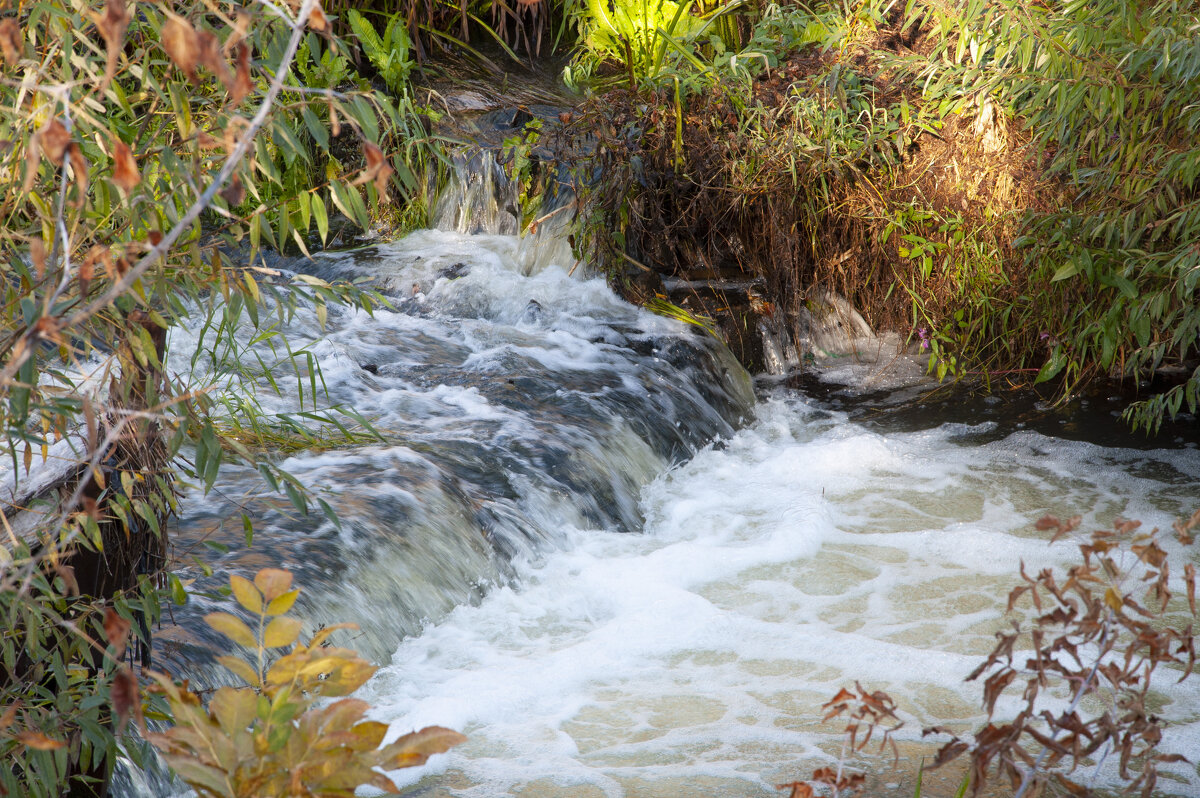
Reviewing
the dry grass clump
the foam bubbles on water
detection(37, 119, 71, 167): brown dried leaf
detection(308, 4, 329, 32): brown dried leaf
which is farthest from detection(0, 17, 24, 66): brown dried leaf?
the dry grass clump

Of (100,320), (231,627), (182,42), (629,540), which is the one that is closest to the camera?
(182,42)

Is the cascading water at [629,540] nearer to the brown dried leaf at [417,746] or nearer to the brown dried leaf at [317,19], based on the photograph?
the brown dried leaf at [417,746]

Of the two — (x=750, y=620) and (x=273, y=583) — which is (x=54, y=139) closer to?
(x=273, y=583)

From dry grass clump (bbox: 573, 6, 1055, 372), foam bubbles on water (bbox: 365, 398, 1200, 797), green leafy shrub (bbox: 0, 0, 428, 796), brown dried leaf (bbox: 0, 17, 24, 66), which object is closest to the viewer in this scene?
brown dried leaf (bbox: 0, 17, 24, 66)

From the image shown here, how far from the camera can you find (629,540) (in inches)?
136

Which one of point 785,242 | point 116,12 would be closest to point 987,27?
point 785,242

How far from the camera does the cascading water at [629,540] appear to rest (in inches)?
92.4

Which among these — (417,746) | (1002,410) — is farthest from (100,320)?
(1002,410)

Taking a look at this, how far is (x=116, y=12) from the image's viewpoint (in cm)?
89

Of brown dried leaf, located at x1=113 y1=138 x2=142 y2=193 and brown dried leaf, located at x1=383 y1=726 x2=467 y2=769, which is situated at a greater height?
brown dried leaf, located at x1=113 y1=138 x2=142 y2=193

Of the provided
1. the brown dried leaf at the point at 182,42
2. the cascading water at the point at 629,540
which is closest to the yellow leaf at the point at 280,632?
the brown dried leaf at the point at 182,42

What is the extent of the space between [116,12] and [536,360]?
11.9 feet

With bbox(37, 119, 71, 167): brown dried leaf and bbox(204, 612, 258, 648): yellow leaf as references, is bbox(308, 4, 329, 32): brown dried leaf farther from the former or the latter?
bbox(204, 612, 258, 648): yellow leaf

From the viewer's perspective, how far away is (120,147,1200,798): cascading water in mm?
2348
